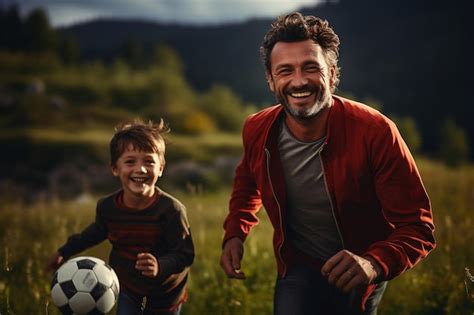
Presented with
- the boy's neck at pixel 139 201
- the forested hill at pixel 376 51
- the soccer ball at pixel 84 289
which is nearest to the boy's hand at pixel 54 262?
the soccer ball at pixel 84 289

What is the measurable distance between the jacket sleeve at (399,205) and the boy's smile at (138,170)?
1525mm

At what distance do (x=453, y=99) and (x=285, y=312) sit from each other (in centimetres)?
7750

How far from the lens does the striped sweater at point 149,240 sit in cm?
400

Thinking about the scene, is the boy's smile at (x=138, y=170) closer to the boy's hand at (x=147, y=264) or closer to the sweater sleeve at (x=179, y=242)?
the sweater sleeve at (x=179, y=242)

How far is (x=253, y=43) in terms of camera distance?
105562mm

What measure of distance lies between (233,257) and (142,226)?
68 cm

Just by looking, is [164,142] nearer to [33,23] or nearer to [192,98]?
[192,98]

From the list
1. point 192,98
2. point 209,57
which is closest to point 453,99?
point 192,98

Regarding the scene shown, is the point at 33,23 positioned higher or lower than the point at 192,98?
higher

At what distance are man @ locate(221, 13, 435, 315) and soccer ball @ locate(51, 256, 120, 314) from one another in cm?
80

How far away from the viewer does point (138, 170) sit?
3969mm

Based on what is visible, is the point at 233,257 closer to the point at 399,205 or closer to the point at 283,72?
the point at 399,205

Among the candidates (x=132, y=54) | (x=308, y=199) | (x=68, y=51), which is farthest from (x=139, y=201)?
(x=132, y=54)

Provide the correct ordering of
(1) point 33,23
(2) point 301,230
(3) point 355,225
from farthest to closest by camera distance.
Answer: (1) point 33,23, (2) point 301,230, (3) point 355,225
